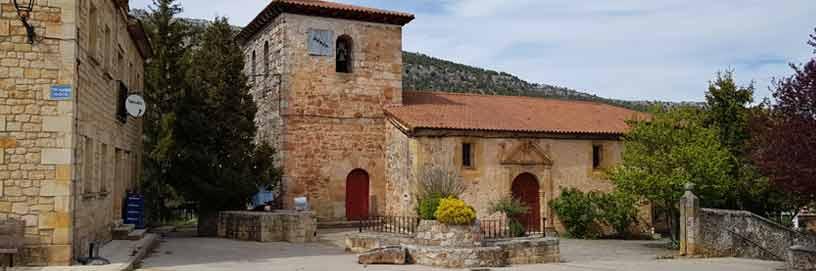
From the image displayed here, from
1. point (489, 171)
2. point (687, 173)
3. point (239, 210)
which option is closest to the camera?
point (687, 173)

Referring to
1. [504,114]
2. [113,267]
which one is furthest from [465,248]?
[504,114]

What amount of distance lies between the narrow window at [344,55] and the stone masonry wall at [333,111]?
26 cm

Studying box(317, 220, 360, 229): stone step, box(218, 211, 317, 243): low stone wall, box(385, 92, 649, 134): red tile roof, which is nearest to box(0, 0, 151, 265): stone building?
box(218, 211, 317, 243): low stone wall

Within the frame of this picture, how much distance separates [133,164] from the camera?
2109cm

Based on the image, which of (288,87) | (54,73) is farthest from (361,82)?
(54,73)

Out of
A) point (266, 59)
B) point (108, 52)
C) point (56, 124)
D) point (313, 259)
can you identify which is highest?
point (266, 59)

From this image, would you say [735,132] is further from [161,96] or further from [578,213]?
[161,96]

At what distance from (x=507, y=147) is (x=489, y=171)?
1.06m

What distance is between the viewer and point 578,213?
2430 cm

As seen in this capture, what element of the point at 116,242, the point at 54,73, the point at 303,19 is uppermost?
the point at 303,19

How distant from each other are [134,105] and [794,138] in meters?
13.9

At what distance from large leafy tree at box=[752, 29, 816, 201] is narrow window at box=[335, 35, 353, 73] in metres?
14.5

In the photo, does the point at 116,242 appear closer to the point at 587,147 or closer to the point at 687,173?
the point at 687,173

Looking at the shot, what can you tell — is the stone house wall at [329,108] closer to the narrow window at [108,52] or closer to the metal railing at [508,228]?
the metal railing at [508,228]
